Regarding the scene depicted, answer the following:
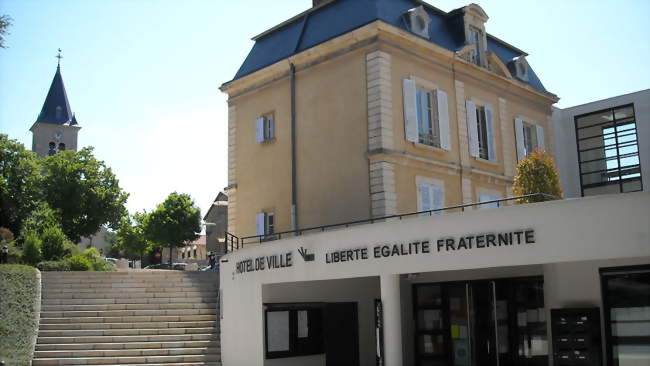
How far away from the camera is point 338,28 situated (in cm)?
2020

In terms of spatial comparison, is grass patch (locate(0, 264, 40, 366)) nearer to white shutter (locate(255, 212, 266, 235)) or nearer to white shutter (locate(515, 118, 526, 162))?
white shutter (locate(255, 212, 266, 235))

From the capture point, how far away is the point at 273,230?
21500 millimetres

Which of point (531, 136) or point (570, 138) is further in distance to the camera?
point (570, 138)

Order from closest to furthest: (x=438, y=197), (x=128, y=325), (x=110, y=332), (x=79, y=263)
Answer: (x=110, y=332), (x=128, y=325), (x=438, y=197), (x=79, y=263)

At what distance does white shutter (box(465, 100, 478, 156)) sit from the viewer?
21.4 metres

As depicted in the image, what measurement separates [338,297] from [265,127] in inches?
284

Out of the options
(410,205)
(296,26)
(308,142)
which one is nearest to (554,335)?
(410,205)

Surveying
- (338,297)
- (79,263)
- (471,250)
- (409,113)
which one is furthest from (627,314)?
(79,263)

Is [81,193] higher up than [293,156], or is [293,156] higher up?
[81,193]

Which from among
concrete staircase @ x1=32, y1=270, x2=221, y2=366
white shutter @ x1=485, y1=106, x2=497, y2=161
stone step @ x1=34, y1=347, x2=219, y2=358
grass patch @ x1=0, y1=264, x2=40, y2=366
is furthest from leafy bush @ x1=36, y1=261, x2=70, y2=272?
white shutter @ x1=485, y1=106, x2=497, y2=161

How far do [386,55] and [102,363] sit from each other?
36.8 ft

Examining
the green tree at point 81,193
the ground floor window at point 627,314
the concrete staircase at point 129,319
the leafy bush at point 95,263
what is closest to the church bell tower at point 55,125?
the green tree at point 81,193

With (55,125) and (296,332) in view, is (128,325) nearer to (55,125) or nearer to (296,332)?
(296,332)

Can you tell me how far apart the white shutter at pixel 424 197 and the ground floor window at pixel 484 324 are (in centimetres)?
419
